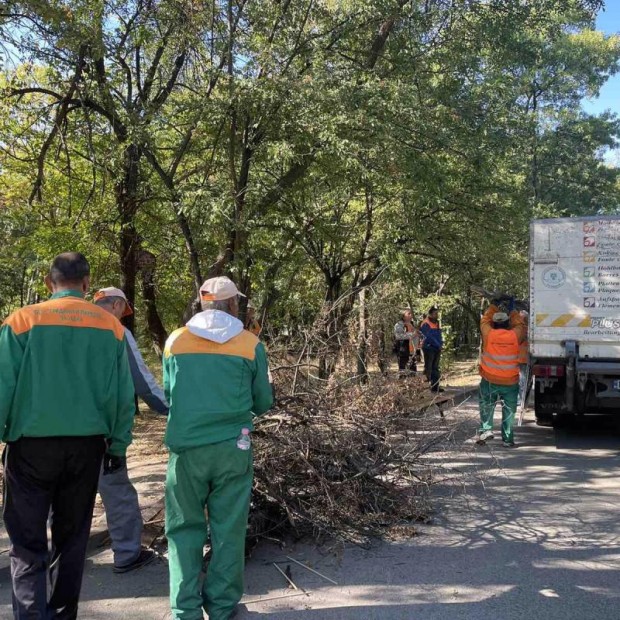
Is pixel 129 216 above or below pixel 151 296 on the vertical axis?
above

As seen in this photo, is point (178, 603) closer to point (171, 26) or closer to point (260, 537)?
point (260, 537)

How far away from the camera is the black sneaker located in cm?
429

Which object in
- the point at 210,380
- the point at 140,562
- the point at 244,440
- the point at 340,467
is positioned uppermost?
the point at 210,380

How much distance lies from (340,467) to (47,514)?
237 cm

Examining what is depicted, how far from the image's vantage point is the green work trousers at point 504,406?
27.9 feet

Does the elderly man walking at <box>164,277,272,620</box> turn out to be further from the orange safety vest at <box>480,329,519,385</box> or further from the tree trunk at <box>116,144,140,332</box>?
the tree trunk at <box>116,144,140,332</box>

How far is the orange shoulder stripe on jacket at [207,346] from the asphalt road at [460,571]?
1.52m

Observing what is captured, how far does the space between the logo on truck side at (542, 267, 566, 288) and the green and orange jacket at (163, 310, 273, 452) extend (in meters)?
6.13

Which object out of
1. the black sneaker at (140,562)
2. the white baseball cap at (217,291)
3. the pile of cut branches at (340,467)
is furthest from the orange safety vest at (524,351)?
the white baseball cap at (217,291)

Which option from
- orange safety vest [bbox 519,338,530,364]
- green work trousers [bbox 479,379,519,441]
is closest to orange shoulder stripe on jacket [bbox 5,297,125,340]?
green work trousers [bbox 479,379,519,441]

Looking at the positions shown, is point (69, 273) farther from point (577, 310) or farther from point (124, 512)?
point (577, 310)

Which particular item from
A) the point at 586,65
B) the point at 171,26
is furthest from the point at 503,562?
the point at 586,65

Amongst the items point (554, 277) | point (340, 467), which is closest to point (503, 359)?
point (554, 277)

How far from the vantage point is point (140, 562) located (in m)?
4.35
